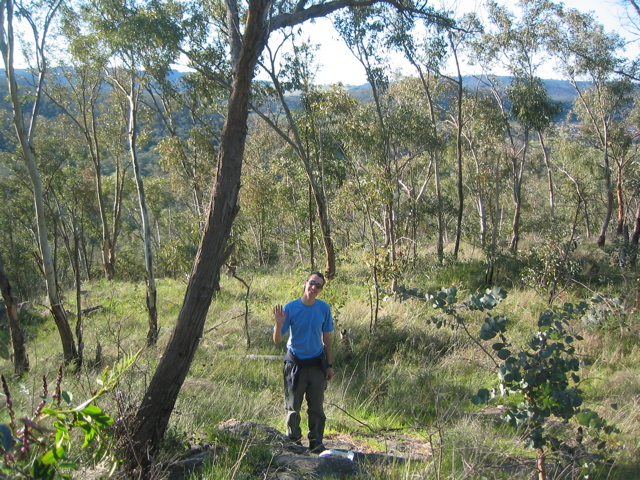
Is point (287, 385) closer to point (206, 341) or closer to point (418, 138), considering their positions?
point (206, 341)

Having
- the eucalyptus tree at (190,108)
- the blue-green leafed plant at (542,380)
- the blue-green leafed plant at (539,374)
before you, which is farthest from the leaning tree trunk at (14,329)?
the blue-green leafed plant at (542,380)

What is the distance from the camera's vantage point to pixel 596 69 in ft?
66.1

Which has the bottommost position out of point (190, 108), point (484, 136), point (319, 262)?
point (319, 262)

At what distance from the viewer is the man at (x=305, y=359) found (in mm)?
4086

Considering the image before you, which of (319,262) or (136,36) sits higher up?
(136,36)

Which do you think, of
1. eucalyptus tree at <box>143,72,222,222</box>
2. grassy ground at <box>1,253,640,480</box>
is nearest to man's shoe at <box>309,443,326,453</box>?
grassy ground at <box>1,253,640,480</box>

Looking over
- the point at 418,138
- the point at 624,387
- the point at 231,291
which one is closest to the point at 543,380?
the point at 624,387

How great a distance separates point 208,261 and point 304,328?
1094 mm

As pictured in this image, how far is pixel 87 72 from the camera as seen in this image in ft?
56.0

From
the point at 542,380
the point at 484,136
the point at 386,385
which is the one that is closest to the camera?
Result: the point at 542,380

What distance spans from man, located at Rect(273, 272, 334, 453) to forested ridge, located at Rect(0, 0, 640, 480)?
14.6 inches

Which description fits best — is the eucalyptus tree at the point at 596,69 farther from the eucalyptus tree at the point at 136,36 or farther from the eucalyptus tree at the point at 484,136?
the eucalyptus tree at the point at 136,36

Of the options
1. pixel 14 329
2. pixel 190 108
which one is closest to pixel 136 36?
pixel 190 108

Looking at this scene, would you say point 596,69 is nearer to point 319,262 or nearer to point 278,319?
point 319,262
